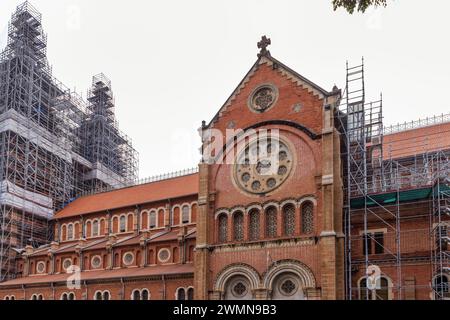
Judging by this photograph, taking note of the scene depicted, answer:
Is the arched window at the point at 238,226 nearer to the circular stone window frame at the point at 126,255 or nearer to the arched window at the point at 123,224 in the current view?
the circular stone window frame at the point at 126,255

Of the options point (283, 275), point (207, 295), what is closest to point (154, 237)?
point (207, 295)

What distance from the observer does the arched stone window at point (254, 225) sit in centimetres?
3614

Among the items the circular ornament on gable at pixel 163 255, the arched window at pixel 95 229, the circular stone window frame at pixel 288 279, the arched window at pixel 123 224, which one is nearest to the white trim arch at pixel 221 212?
the circular stone window frame at pixel 288 279

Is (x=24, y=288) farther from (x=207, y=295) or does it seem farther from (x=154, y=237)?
(x=207, y=295)

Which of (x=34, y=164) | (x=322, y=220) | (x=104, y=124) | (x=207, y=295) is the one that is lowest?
(x=207, y=295)

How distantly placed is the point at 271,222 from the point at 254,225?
1.29 meters

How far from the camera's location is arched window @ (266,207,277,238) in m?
35.5

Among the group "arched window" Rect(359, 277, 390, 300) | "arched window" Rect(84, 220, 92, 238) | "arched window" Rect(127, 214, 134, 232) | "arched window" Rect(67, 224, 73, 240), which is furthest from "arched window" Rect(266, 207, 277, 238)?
"arched window" Rect(67, 224, 73, 240)

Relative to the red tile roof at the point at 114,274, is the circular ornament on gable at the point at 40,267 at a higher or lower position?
higher

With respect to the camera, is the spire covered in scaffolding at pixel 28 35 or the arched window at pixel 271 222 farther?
the spire covered in scaffolding at pixel 28 35

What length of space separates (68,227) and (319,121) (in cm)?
3663

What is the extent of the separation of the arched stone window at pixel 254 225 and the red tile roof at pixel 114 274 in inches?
346

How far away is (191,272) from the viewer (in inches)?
1688

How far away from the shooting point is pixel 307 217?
113 ft
